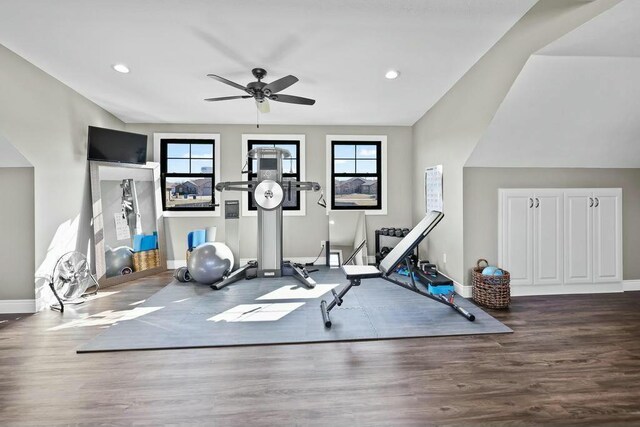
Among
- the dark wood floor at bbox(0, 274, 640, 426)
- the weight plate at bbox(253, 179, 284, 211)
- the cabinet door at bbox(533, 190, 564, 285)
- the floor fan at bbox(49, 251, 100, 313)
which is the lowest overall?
the dark wood floor at bbox(0, 274, 640, 426)

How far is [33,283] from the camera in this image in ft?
10.8

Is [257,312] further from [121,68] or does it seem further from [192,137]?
[192,137]

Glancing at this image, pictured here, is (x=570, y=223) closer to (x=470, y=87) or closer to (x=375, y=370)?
(x=470, y=87)

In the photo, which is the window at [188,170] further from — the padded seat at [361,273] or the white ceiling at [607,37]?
the white ceiling at [607,37]

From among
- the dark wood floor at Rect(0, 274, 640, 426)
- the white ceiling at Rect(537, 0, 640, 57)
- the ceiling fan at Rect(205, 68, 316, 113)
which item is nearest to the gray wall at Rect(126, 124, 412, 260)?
the ceiling fan at Rect(205, 68, 316, 113)

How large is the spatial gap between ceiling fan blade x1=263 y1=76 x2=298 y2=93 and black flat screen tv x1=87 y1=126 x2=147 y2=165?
2.74m

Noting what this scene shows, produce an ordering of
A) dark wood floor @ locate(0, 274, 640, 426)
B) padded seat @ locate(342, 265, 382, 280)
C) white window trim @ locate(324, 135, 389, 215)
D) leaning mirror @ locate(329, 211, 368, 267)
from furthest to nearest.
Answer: white window trim @ locate(324, 135, 389, 215)
leaning mirror @ locate(329, 211, 368, 267)
padded seat @ locate(342, 265, 382, 280)
dark wood floor @ locate(0, 274, 640, 426)

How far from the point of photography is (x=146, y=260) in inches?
190

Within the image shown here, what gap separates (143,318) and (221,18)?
2.86 meters

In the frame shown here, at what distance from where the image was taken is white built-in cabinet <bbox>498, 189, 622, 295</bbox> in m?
3.66

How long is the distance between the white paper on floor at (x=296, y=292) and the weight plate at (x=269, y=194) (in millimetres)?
1176

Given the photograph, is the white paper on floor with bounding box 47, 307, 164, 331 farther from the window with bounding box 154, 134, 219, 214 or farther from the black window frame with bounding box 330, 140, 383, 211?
the black window frame with bounding box 330, 140, 383, 211

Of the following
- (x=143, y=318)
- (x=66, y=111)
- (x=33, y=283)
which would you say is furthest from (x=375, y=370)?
(x=66, y=111)

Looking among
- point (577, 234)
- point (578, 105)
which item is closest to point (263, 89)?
point (578, 105)
